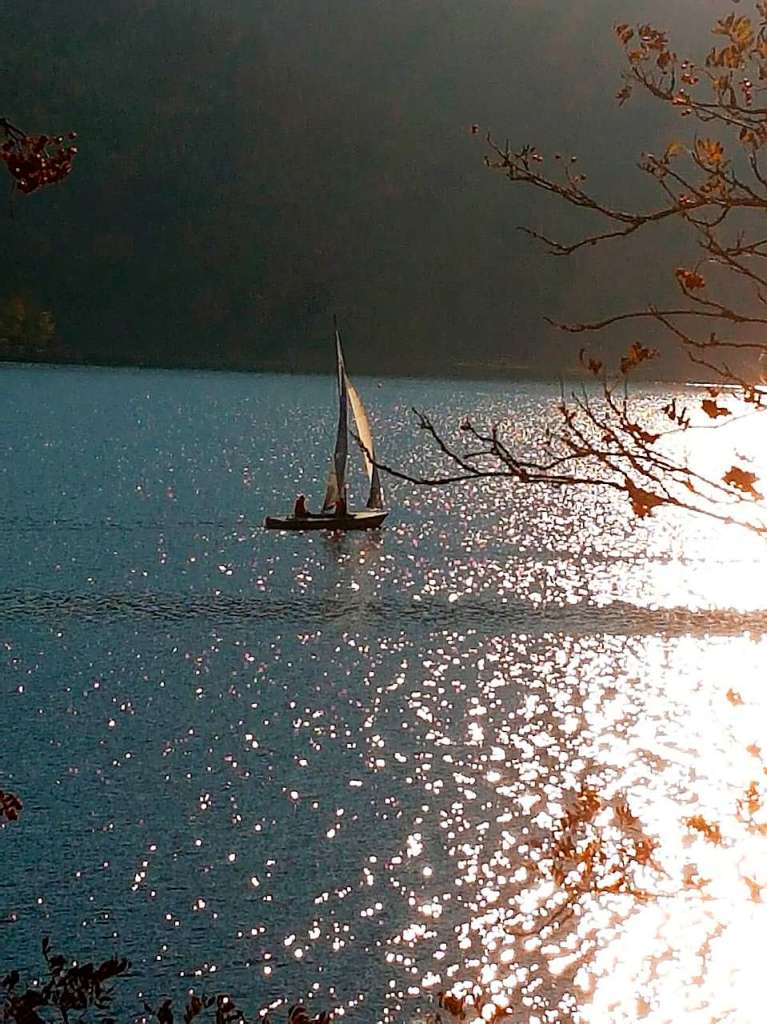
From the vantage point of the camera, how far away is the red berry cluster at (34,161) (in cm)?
713

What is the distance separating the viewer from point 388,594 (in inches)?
2704

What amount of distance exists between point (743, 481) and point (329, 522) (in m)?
75.2

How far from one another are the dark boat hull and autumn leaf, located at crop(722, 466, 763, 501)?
244 feet

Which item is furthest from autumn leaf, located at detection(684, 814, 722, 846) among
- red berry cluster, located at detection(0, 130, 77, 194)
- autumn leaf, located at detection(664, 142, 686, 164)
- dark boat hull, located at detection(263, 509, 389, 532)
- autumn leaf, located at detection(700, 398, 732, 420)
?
dark boat hull, located at detection(263, 509, 389, 532)

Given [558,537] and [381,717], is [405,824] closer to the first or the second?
[381,717]

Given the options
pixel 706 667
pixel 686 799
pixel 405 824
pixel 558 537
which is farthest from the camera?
pixel 558 537

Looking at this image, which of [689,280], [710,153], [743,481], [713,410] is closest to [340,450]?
[689,280]

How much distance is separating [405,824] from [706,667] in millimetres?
22630

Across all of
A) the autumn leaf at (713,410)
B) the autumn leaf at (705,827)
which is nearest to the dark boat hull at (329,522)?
the autumn leaf at (705,827)

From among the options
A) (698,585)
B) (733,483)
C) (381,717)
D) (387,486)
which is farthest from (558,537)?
(733,483)

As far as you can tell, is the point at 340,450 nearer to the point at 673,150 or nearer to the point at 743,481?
the point at 673,150

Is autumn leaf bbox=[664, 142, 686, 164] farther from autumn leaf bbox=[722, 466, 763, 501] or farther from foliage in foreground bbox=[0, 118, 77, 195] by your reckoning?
foliage in foreground bbox=[0, 118, 77, 195]

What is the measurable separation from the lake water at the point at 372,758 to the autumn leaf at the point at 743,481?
3387 millimetres

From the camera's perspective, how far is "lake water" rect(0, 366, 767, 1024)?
26.2 meters
